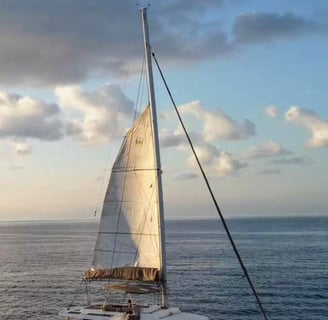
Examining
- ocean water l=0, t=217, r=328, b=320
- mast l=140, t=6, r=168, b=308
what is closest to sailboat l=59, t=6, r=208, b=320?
mast l=140, t=6, r=168, b=308

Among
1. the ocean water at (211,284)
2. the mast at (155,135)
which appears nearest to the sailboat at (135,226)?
the mast at (155,135)

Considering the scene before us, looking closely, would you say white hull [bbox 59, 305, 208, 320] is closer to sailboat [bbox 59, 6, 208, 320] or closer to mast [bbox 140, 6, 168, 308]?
sailboat [bbox 59, 6, 208, 320]

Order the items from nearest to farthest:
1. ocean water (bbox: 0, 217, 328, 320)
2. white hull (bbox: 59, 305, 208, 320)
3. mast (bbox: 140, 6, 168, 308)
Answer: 1. white hull (bbox: 59, 305, 208, 320)
2. mast (bbox: 140, 6, 168, 308)
3. ocean water (bbox: 0, 217, 328, 320)

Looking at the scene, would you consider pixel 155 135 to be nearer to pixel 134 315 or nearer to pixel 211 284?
pixel 134 315

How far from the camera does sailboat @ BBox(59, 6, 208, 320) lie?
35031 millimetres

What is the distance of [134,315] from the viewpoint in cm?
3344

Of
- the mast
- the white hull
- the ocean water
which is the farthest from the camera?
the ocean water

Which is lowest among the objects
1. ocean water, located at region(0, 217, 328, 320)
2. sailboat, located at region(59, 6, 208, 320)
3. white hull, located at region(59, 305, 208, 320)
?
ocean water, located at region(0, 217, 328, 320)

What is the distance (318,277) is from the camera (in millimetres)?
94188

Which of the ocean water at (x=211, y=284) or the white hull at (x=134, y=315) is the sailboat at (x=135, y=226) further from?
the ocean water at (x=211, y=284)

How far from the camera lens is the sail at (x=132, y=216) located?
1389 inches

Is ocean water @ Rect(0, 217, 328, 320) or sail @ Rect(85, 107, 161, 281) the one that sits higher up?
sail @ Rect(85, 107, 161, 281)

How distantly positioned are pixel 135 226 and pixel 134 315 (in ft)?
18.5

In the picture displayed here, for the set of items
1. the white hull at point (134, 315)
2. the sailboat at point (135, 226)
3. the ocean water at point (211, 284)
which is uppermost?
the sailboat at point (135, 226)
